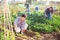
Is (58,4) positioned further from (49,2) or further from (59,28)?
(59,28)

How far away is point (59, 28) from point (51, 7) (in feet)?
0.82

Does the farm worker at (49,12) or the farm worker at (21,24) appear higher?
the farm worker at (49,12)

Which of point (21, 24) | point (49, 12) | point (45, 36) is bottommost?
point (45, 36)

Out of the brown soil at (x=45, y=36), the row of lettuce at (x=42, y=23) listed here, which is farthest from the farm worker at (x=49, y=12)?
the brown soil at (x=45, y=36)

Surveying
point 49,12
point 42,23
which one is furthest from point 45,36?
point 49,12

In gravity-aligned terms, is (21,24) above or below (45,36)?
above

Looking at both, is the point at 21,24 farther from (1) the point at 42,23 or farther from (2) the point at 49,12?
(2) the point at 49,12

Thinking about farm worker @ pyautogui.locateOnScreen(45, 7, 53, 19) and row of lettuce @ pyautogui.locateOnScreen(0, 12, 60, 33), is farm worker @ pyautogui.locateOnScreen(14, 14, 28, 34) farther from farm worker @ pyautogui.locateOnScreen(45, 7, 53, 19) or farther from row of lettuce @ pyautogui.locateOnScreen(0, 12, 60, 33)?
farm worker @ pyautogui.locateOnScreen(45, 7, 53, 19)

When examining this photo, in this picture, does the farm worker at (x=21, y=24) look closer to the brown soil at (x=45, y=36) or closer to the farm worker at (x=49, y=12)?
the brown soil at (x=45, y=36)

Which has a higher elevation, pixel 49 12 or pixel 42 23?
pixel 49 12

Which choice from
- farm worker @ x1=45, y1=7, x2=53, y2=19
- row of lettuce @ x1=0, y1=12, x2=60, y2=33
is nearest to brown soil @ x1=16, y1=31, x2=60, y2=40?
row of lettuce @ x1=0, y1=12, x2=60, y2=33

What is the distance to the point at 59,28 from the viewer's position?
171 centimetres

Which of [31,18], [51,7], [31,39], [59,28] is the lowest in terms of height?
[31,39]

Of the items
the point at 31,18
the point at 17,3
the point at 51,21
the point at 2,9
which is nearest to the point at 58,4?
the point at 51,21
